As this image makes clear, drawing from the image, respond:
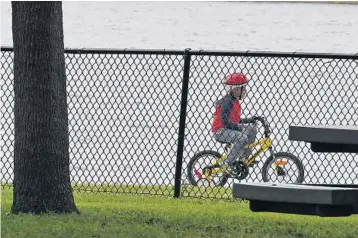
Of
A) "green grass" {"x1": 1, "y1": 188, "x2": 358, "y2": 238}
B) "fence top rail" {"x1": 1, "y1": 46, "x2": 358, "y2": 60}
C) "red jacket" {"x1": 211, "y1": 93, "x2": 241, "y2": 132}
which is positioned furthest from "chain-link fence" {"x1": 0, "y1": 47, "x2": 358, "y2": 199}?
"green grass" {"x1": 1, "y1": 188, "x2": 358, "y2": 238}

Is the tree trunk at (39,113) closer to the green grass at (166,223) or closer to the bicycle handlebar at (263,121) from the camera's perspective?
the green grass at (166,223)

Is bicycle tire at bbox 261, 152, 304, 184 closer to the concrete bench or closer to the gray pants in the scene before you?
the gray pants

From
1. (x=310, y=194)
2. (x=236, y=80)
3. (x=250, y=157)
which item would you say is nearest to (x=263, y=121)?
(x=236, y=80)

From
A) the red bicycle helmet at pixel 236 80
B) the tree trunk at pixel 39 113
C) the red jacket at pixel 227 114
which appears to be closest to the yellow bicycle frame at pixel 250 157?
the red jacket at pixel 227 114

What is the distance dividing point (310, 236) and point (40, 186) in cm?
174

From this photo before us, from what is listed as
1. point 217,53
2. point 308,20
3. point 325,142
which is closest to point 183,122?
point 217,53

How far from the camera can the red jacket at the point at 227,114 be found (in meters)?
11.9

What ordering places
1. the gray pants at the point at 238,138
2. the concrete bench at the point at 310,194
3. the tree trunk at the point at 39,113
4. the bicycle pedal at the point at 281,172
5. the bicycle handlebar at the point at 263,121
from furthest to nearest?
the bicycle pedal at the point at 281,172, the bicycle handlebar at the point at 263,121, the gray pants at the point at 238,138, the tree trunk at the point at 39,113, the concrete bench at the point at 310,194

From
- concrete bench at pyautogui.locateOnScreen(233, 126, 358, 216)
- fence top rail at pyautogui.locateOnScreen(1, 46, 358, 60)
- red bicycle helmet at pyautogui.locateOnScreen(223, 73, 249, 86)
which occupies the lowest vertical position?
concrete bench at pyautogui.locateOnScreen(233, 126, 358, 216)

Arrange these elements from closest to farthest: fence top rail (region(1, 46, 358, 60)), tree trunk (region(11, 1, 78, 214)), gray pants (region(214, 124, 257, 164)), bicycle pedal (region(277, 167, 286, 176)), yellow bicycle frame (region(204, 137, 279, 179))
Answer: tree trunk (region(11, 1, 78, 214)), fence top rail (region(1, 46, 358, 60)), gray pants (region(214, 124, 257, 164)), bicycle pedal (region(277, 167, 286, 176)), yellow bicycle frame (region(204, 137, 279, 179))

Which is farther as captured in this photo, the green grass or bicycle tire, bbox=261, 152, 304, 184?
bicycle tire, bbox=261, 152, 304, 184

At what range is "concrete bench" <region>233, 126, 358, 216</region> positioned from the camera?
21.2 ft

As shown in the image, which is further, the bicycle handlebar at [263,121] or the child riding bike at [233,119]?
the bicycle handlebar at [263,121]

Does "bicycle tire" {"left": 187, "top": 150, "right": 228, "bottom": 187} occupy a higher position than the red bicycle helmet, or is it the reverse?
the red bicycle helmet
